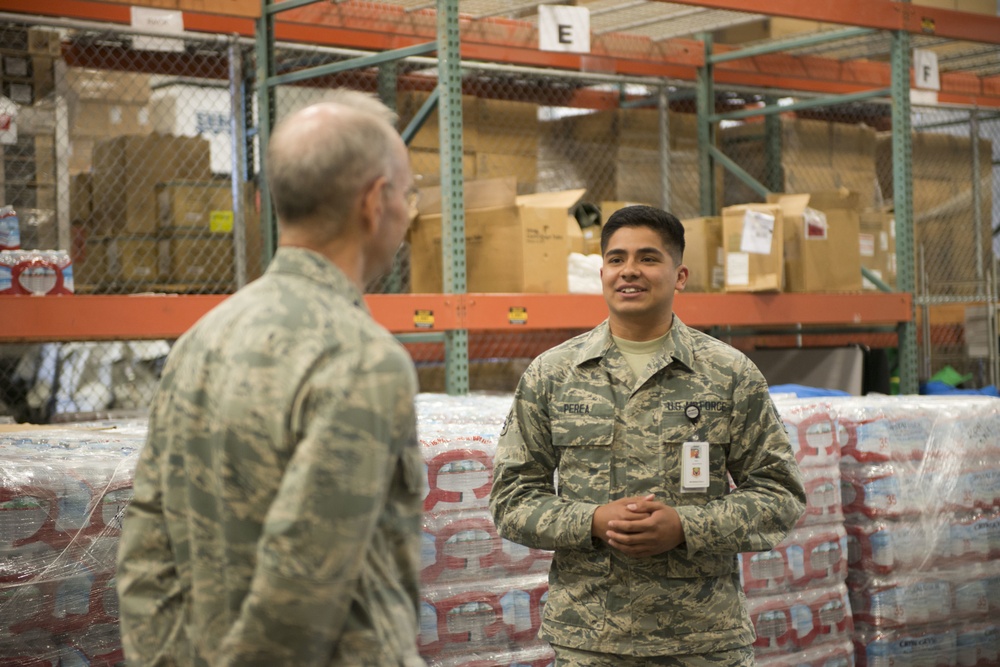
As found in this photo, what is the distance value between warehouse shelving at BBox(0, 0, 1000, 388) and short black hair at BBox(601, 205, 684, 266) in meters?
2.53

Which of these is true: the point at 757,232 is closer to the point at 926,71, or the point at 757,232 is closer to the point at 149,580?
the point at 926,71

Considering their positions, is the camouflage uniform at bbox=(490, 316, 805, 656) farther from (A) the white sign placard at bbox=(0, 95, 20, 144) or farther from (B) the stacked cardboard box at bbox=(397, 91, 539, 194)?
(B) the stacked cardboard box at bbox=(397, 91, 539, 194)

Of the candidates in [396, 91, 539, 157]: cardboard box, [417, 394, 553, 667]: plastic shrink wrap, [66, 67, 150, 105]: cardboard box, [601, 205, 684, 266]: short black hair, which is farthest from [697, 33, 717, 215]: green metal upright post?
[601, 205, 684, 266]: short black hair

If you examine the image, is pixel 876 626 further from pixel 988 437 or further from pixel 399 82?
pixel 399 82

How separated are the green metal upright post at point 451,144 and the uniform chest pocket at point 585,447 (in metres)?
2.72

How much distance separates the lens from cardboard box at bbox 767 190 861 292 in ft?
22.0

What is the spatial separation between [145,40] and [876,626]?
4.73 m

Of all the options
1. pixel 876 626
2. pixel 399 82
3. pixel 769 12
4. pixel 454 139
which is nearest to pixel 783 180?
pixel 769 12

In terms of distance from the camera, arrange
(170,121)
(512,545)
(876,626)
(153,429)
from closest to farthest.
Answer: (153,429), (512,545), (876,626), (170,121)

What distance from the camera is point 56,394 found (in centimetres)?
840

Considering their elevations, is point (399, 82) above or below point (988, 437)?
above

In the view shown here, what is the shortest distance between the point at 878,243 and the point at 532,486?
17.6 feet

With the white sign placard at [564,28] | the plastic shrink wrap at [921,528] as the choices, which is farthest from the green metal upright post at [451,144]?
the plastic shrink wrap at [921,528]

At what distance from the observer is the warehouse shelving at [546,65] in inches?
197
